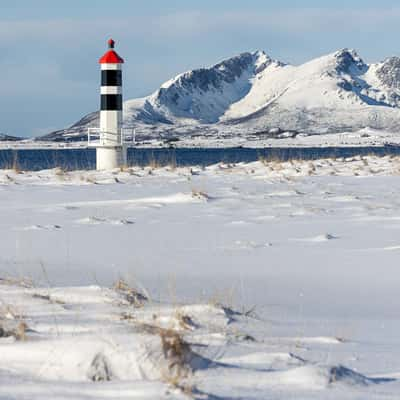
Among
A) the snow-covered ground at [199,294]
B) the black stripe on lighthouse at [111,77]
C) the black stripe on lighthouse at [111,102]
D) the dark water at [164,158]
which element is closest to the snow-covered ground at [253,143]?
the dark water at [164,158]

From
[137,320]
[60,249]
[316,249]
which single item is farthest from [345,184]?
[137,320]

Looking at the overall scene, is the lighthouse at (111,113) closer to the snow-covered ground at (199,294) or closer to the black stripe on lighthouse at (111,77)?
the black stripe on lighthouse at (111,77)

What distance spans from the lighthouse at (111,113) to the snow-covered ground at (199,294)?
387 inches

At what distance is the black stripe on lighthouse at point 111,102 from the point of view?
1950 cm

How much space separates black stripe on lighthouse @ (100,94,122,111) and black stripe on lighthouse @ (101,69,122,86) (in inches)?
11.0

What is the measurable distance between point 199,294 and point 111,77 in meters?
15.3

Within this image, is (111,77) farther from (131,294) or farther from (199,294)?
(131,294)

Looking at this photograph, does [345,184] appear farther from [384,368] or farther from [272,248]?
[384,368]

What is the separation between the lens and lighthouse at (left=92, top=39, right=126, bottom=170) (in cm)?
1928

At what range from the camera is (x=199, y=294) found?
169 inches

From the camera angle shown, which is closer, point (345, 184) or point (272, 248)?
point (272, 248)

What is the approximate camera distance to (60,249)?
5.63 metres

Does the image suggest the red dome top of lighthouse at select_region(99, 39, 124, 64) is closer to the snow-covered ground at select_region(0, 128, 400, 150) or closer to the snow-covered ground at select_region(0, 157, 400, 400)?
the snow-covered ground at select_region(0, 157, 400, 400)

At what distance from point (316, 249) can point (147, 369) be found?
11.3 ft
